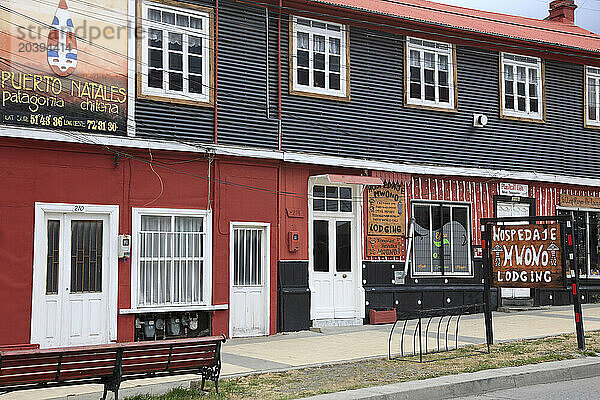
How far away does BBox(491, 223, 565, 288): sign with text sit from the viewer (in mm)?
11844

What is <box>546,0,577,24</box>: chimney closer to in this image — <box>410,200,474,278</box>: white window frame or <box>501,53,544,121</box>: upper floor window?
<box>501,53,544,121</box>: upper floor window

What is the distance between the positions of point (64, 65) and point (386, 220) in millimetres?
7579

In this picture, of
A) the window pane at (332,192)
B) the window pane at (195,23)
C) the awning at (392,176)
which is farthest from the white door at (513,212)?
the window pane at (195,23)

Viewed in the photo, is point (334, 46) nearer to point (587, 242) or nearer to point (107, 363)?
point (587, 242)

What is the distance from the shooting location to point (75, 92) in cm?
1309

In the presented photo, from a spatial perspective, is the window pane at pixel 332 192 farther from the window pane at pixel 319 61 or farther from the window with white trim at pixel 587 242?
the window with white trim at pixel 587 242

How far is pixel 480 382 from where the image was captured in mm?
9812

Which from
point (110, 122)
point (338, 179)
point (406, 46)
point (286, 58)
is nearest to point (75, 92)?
point (110, 122)

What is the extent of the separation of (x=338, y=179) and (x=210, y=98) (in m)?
3.12

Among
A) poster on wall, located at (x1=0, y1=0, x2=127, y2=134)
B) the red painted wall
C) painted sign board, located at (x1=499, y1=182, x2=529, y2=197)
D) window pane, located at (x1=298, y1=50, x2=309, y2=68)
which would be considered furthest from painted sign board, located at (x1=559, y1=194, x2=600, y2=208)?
poster on wall, located at (x1=0, y1=0, x2=127, y2=134)

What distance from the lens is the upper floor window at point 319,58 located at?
51.0ft

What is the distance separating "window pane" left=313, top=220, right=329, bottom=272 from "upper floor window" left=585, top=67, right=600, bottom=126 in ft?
28.0

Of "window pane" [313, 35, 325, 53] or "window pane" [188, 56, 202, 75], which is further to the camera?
"window pane" [313, 35, 325, 53]

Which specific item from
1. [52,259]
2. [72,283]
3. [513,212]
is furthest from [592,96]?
[52,259]
